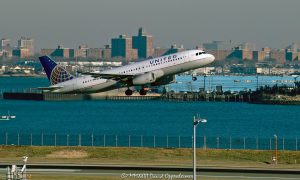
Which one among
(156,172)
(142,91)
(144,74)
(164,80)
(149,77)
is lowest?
(156,172)

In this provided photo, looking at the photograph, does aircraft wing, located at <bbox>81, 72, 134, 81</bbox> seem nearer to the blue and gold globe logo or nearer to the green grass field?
the green grass field

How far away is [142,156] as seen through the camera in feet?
401

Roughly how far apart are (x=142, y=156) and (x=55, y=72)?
101ft

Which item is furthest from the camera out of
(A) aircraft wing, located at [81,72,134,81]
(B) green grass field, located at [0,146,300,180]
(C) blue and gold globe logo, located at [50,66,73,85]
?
(C) blue and gold globe logo, located at [50,66,73,85]

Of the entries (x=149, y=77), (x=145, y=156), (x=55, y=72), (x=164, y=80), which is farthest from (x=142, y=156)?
(x=55, y=72)

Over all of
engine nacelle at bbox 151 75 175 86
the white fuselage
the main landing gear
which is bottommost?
the main landing gear

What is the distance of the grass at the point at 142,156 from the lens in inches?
4579

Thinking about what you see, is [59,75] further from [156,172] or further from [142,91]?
[156,172]

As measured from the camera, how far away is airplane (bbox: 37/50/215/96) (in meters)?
124

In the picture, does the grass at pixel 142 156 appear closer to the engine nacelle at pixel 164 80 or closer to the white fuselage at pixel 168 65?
the engine nacelle at pixel 164 80

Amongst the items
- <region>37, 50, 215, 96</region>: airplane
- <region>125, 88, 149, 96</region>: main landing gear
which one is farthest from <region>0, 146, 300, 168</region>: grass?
<region>37, 50, 215, 96</region>: airplane

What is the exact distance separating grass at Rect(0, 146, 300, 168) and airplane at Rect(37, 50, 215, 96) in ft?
29.2

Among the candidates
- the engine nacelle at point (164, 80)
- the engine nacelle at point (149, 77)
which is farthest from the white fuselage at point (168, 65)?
the engine nacelle at point (164, 80)

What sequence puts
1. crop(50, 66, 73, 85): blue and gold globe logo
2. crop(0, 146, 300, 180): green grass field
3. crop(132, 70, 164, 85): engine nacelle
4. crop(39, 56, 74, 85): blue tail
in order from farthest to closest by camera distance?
crop(39, 56, 74, 85): blue tail, crop(50, 66, 73, 85): blue and gold globe logo, crop(132, 70, 164, 85): engine nacelle, crop(0, 146, 300, 180): green grass field
